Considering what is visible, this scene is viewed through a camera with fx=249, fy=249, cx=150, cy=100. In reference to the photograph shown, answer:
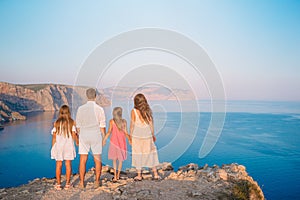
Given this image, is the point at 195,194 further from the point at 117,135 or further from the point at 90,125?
the point at 90,125

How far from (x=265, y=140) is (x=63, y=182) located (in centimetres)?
3900

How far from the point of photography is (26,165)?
115 feet

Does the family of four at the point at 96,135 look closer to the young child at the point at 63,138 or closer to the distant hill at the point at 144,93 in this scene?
the young child at the point at 63,138

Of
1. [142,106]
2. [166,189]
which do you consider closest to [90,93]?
[142,106]

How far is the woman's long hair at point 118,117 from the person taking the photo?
6930 millimetres

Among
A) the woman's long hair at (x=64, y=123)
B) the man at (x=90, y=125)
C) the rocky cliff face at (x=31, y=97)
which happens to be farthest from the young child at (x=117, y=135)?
the rocky cliff face at (x=31, y=97)

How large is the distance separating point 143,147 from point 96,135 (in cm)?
154

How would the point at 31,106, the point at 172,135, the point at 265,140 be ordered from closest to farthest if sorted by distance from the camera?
the point at 172,135 < the point at 265,140 < the point at 31,106

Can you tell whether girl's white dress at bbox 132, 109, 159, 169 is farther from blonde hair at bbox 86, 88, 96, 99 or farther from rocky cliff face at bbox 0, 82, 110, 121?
rocky cliff face at bbox 0, 82, 110, 121

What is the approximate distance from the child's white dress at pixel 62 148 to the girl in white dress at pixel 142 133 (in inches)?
66.6

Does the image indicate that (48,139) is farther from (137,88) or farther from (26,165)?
(137,88)

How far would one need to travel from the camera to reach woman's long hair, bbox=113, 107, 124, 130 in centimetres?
693

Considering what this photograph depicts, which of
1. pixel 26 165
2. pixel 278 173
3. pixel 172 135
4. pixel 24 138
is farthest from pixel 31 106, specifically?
pixel 278 173

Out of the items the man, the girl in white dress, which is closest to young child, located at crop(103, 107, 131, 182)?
the girl in white dress
